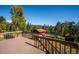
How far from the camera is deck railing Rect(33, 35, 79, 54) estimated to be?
2467 millimetres

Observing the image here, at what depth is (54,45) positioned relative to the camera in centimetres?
255

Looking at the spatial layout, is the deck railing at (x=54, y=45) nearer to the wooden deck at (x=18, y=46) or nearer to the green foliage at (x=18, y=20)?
the wooden deck at (x=18, y=46)

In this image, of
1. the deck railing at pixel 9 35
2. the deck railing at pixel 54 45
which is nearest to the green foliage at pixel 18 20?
the deck railing at pixel 9 35

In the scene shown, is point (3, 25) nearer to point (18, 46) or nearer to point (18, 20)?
point (18, 20)

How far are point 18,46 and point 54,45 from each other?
39cm

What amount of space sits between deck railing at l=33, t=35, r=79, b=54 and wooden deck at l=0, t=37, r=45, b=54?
2.6 inches

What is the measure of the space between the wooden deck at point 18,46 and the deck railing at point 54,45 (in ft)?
0.21

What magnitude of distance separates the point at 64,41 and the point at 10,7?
68 centimetres

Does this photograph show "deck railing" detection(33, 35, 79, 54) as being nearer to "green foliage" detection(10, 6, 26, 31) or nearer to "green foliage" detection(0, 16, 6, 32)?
"green foliage" detection(10, 6, 26, 31)

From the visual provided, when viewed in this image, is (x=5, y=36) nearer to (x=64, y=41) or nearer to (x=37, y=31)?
(x=37, y=31)

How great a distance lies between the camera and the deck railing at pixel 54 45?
247cm

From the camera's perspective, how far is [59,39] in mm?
2520

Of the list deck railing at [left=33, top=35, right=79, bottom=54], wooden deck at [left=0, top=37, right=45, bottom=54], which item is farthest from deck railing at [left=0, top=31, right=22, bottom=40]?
deck railing at [left=33, top=35, right=79, bottom=54]
